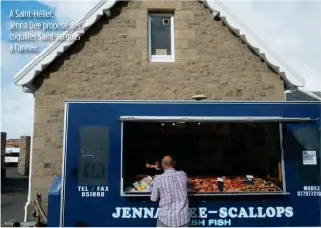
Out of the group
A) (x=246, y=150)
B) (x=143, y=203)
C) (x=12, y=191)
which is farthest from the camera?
(x=12, y=191)

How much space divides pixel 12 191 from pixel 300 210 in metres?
15.4

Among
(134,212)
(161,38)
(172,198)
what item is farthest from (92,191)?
(161,38)

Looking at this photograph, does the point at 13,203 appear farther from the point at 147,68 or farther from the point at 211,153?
the point at 211,153

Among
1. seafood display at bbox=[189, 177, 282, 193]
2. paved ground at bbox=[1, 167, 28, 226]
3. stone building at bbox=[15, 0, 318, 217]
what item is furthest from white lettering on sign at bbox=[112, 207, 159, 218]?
paved ground at bbox=[1, 167, 28, 226]

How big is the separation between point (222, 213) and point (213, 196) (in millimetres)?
312

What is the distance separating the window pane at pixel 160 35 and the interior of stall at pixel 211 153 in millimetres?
2143

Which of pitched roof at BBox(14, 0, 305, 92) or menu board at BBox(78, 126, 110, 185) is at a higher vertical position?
pitched roof at BBox(14, 0, 305, 92)

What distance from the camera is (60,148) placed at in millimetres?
8445

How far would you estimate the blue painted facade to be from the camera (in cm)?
601

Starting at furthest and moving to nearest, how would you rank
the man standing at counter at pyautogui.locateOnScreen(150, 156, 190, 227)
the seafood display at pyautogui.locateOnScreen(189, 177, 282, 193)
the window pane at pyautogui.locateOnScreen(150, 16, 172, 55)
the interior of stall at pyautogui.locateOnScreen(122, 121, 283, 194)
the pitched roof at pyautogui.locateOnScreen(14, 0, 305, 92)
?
1. the window pane at pyautogui.locateOnScreen(150, 16, 172, 55)
2. the pitched roof at pyautogui.locateOnScreen(14, 0, 305, 92)
3. the interior of stall at pyautogui.locateOnScreen(122, 121, 283, 194)
4. the seafood display at pyautogui.locateOnScreen(189, 177, 282, 193)
5. the man standing at counter at pyautogui.locateOnScreen(150, 156, 190, 227)

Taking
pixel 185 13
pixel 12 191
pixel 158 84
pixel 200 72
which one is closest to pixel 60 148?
pixel 158 84

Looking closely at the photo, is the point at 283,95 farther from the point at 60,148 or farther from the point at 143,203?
the point at 60,148

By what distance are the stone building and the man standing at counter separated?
404 cm

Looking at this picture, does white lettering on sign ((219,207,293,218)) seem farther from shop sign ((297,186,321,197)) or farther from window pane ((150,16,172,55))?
window pane ((150,16,172,55))
